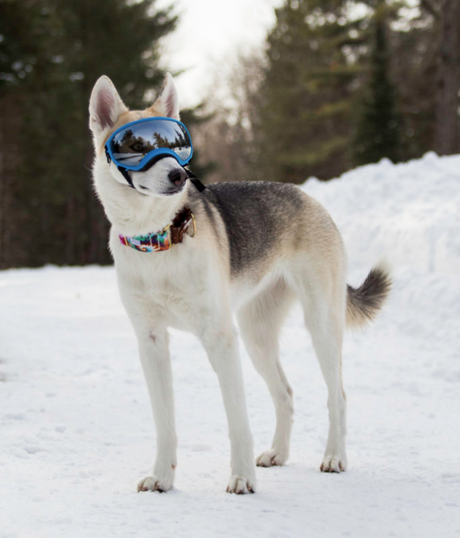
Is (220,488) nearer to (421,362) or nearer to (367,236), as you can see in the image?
(421,362)

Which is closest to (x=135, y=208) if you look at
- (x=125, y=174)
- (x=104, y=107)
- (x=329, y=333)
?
(x=125, y=174)

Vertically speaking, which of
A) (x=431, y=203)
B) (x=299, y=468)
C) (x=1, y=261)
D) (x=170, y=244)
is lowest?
(x=1, y=261)

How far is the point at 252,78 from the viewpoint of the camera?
36500 mm

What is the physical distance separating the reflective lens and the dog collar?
36 centimetres

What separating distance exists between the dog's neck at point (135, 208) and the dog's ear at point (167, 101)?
465 mm

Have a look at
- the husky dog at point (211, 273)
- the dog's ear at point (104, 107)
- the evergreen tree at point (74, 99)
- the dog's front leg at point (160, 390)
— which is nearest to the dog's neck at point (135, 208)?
the husky dog at point (211, 273)

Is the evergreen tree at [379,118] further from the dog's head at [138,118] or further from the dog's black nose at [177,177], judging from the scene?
the dog's black nose at [177,177]

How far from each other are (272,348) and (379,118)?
65.8 feet

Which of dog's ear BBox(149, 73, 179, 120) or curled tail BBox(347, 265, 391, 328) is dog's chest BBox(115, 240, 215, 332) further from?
curled tail BBox(347, 265, 391, 328)

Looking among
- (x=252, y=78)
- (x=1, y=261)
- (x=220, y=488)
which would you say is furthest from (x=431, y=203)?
(x=252, y=78)

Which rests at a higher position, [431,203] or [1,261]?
[431,203]

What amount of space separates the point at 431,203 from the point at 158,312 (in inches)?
308

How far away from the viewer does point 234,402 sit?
137 inches

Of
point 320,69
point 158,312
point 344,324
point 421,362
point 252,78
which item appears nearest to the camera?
point 158,312
